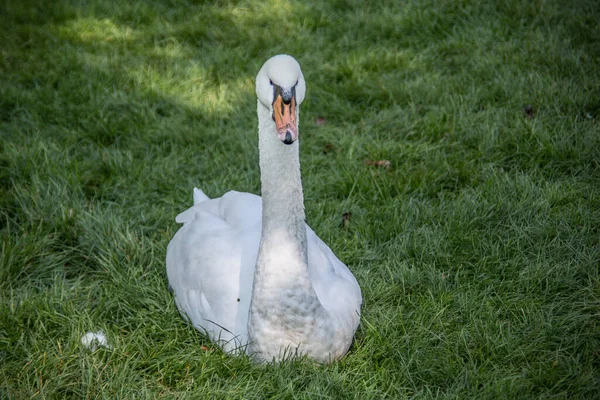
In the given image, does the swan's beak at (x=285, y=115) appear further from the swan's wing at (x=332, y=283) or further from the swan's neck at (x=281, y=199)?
the swan's wing at (x=332, y=283)

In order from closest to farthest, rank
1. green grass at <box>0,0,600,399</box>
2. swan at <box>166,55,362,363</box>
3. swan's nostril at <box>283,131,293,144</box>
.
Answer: swan's nostril at <box>283,131,293,144</box>, swan at <box>166,55,362,363</box>, green grass at <box>0,0,600,399</box>

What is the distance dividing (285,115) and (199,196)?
1.53 meters

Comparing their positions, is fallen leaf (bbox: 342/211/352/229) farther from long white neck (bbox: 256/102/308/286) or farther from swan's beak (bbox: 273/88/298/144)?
swan's beak (bbox: 273/88/298/144)

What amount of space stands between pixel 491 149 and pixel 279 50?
7.20 feet

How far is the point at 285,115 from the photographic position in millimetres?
2340

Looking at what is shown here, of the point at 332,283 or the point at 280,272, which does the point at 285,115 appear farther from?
the point at 332,283

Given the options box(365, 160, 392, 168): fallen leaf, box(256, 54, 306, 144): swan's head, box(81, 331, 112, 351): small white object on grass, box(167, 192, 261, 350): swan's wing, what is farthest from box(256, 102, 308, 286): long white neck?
box(365, 160, 392, 168): fallen leaf

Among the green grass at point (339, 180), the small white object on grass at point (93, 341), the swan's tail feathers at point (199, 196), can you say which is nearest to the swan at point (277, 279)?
the green grass at point (339, 180)

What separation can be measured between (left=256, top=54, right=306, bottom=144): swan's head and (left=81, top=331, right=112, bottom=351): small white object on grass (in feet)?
3.91

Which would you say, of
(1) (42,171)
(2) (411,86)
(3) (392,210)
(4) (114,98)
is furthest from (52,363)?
(2) (411,86)

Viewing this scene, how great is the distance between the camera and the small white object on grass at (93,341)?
2727 millimetres

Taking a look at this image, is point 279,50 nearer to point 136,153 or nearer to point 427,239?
point 136,153

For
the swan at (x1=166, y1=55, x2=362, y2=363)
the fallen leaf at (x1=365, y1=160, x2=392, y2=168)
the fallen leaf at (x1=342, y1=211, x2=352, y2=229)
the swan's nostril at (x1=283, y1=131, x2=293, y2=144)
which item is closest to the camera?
the swan's nostril at (x1=283, y1=131, x2=293, y2=144)

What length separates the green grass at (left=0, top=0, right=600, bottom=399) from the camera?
8.86 feet
